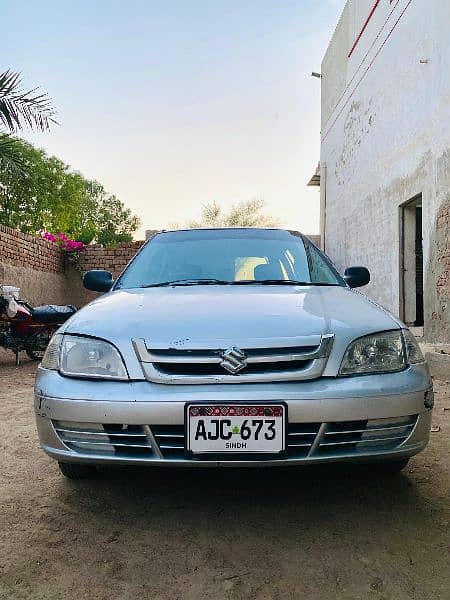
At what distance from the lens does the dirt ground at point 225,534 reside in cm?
183

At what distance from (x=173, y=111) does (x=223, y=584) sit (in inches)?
514

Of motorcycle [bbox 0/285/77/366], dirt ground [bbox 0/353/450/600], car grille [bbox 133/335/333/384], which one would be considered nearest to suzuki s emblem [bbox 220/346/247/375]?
car grille [bbox 133/335/333/384]

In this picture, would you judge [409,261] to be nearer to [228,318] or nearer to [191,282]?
[191,282]

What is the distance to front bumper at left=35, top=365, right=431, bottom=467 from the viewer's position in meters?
2.07

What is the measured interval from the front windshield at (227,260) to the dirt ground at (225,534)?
1055 millimetres

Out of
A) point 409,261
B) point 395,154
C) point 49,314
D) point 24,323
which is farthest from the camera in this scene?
point 395,154

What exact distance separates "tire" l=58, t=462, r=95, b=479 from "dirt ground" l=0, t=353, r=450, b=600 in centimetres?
4

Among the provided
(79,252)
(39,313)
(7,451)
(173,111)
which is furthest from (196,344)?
(173,111)

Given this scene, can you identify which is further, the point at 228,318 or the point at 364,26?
the point at 364,26

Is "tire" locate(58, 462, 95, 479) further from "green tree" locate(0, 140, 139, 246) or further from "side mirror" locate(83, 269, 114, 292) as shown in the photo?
"green tree" locate(0, 140, 139, 246)

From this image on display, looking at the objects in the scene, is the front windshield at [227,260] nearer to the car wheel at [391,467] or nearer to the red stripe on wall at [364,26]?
the car wheel at [391,467]

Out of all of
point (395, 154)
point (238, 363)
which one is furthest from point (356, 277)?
point (395, 154)

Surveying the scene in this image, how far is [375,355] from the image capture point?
228cm

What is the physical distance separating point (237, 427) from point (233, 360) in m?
0.24
